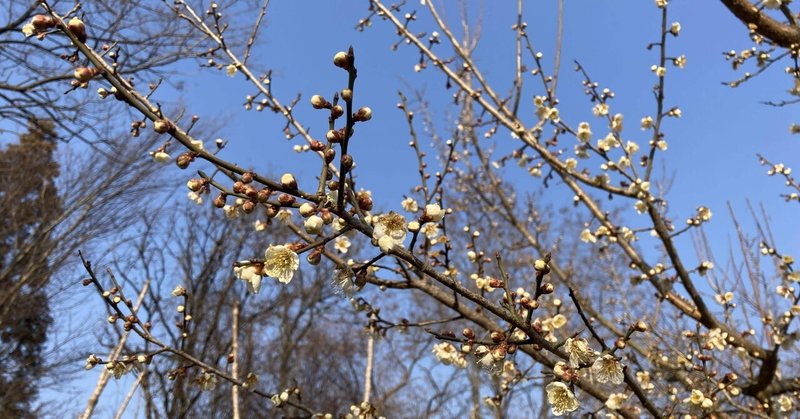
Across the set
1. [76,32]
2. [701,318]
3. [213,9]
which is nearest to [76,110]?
[213,9]

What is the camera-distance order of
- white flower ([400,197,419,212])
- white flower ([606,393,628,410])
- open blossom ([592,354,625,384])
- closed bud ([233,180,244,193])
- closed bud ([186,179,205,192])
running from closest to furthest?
closed bud ([233,180,244,193]), closed bud ([186,179,205,192]), open blossom ([592,354,625,384]), white flower ([606,393,628,410]), white flower ([400,197,419,212])

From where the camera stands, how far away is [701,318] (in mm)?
3496

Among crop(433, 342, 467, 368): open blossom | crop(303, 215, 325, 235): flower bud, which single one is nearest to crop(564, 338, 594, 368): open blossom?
crop(303, 215, 325, 235): flower bud

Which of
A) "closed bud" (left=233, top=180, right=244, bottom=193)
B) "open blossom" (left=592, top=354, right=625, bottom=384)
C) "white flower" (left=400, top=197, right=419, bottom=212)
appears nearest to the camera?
"closed bud" (left=233, top=180, right=244, bottom=193)

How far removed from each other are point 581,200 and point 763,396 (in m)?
1.85

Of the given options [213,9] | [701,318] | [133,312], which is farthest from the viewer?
[701,318]

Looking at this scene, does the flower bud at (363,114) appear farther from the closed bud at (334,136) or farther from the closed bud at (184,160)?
the closed bud at (184,160)

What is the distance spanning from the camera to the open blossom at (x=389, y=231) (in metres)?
1.17

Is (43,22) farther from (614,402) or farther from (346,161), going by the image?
(614,402)

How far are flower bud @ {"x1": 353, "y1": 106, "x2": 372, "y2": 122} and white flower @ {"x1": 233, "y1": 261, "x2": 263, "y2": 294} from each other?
0.45 m

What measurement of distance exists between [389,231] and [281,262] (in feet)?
1.02

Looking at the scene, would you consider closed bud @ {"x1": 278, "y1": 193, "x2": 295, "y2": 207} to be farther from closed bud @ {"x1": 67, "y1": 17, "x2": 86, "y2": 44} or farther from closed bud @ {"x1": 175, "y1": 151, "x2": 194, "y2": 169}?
closed bud @ {"x1": 67, "y1": 17, "x2": 86, "y2": 44}

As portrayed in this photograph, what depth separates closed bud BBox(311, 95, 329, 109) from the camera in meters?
1.19

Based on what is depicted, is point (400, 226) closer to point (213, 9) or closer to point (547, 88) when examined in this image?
→ point (213, 9)
